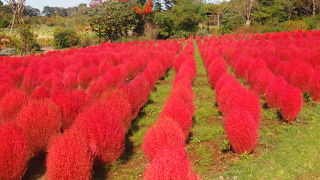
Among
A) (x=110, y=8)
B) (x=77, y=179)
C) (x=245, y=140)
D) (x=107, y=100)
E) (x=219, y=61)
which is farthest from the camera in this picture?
(x=110, y=8)

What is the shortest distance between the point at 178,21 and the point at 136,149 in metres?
36.9

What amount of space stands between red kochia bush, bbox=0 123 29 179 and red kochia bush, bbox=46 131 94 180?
32.0 inches

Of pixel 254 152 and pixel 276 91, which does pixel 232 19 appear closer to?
pixel 276 91

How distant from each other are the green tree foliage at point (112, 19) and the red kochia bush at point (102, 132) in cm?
3293

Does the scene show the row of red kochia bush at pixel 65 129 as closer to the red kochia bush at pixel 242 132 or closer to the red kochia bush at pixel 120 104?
the red kochia bush at pixel 120 104

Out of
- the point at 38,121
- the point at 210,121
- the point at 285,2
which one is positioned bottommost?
the point at 210,121

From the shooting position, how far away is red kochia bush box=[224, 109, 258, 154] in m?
5.68

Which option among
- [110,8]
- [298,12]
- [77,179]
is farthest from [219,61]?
[298,12]

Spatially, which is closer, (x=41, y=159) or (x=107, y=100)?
(x=41, y=159)

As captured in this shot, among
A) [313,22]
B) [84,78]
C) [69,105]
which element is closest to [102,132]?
[69,105]

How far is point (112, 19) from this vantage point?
37.1 meters

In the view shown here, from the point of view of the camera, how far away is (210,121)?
8117 millimetres

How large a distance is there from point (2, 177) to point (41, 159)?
1416mm

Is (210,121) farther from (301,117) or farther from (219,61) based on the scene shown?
(219,61)
